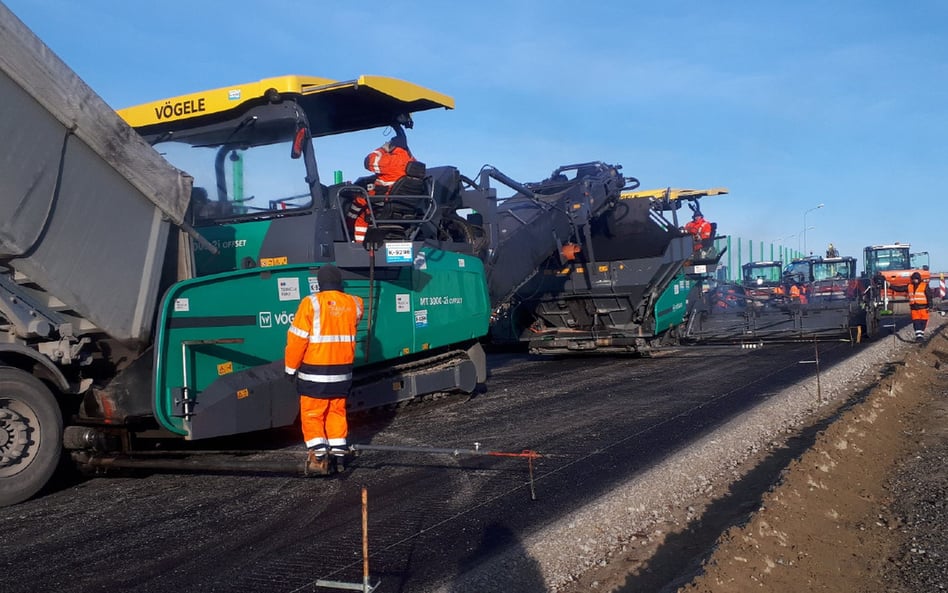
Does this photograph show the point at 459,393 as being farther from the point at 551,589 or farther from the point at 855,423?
the point at 551,589

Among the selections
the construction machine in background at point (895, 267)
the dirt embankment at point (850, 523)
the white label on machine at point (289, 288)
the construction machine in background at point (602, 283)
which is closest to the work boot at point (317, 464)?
the white label on machine at point (289, 288)

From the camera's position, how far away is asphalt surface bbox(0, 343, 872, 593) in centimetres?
422

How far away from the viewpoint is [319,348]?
5.93m

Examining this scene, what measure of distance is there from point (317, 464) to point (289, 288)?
1590 millimetres

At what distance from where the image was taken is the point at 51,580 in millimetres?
4133

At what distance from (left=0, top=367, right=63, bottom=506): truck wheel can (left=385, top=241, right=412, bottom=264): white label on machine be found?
2848 millimetres

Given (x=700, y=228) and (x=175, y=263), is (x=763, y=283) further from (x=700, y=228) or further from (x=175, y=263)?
(x=175, y=263)

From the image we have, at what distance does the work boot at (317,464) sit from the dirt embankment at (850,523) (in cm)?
263

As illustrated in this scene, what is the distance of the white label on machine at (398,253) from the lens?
7.36m

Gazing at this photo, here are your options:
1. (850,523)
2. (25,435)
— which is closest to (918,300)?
(850,523)

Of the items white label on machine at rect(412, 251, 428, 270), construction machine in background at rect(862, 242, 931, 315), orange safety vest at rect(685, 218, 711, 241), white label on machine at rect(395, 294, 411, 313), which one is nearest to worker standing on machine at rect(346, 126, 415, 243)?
white label on machine at rect(412, 251, 428, 270)

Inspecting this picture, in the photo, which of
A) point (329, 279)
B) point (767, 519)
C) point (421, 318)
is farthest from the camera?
point (421, 318)

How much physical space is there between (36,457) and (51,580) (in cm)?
169

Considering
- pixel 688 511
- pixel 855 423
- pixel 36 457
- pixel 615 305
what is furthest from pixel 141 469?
pixel 615 305
